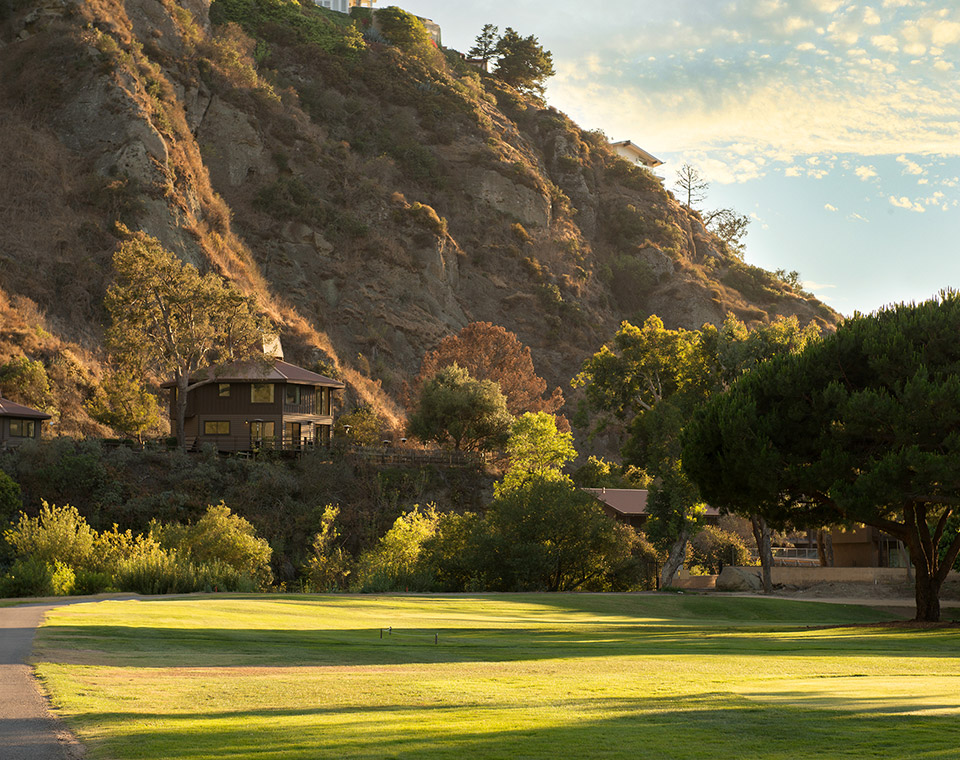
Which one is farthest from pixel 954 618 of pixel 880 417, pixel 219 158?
pixel 219 158

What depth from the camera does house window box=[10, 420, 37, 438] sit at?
56938 millimetres

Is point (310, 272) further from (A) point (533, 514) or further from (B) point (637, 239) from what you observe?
(A) point (533, 514)

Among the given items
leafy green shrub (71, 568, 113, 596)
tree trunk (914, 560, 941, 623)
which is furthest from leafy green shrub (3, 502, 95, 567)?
tree trunk (914, 560, 941, 623)

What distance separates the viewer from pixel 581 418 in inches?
2036

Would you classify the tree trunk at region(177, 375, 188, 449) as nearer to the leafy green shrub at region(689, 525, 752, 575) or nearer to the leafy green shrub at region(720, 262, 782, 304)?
the leafy green shrub at region(689, 525, 752, 575)

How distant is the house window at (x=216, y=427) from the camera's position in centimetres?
6681

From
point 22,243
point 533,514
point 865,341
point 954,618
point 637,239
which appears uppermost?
point 637,239

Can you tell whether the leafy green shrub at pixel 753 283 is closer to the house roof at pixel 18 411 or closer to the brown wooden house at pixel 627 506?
the brown wooden house at pixel 627 506

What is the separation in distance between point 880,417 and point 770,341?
61.8 ft

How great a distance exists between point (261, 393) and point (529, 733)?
5985 cm

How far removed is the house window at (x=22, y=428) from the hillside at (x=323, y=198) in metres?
3.89

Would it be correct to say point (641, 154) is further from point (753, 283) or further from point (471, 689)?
point (471, 689)

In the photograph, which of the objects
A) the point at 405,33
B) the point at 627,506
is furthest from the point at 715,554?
the point at 405,33

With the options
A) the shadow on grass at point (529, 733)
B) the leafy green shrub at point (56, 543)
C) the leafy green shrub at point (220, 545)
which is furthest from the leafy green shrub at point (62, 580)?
the shadow on grass at point (529, 733)
